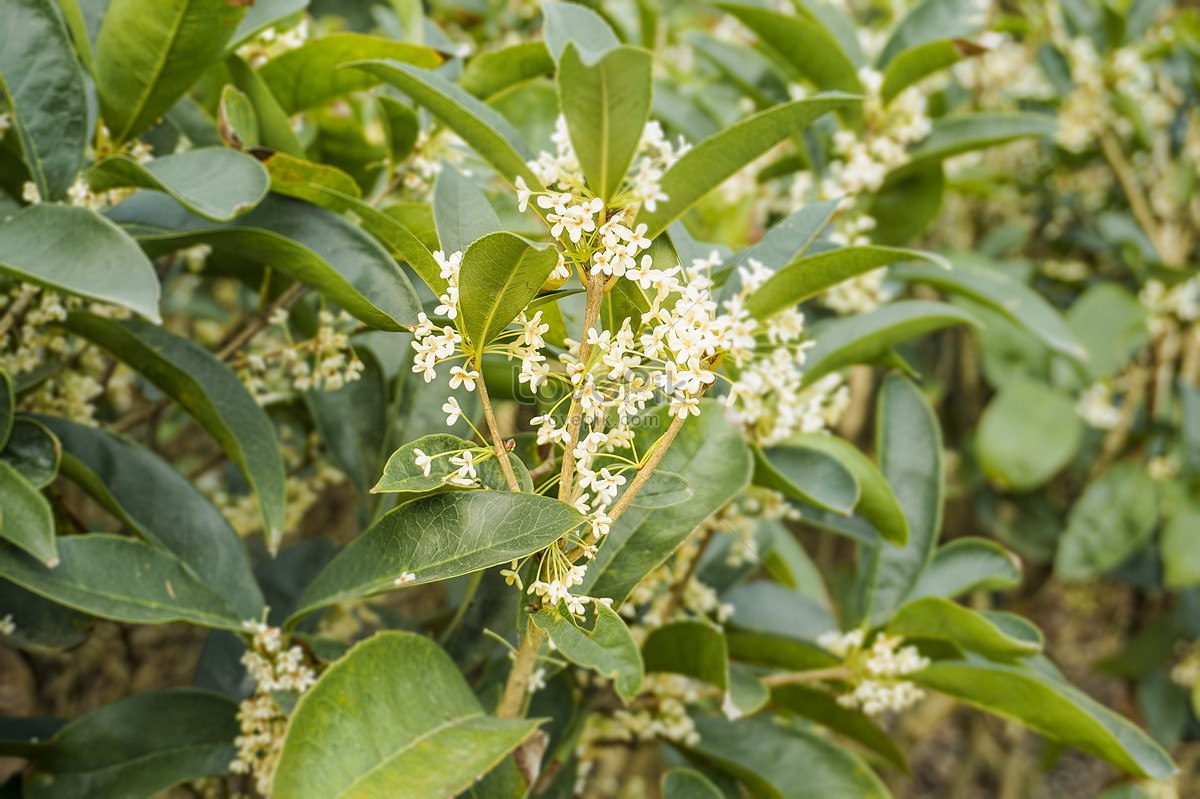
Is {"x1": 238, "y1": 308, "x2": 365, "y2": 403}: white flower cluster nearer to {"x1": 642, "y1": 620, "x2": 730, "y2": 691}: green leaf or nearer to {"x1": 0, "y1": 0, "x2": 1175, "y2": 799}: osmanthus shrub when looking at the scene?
{"x1": 0, "y1": 0, "x2": 1175, "y2": 799}: osmanthus shrub

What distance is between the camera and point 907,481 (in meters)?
1.08

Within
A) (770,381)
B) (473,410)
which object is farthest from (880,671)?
(473,410)

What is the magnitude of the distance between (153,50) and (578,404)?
537 mm

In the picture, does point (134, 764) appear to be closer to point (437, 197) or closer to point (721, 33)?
point (437, 197)

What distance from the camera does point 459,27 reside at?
1.80 m

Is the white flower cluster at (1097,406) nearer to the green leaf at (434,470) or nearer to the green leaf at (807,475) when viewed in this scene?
the green leaf at (807,475)

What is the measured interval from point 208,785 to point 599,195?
82 cm

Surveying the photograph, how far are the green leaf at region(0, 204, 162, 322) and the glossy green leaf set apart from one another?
0.94m

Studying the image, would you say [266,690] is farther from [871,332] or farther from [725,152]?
[871,332]

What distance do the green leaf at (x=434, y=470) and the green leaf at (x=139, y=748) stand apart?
0.44m

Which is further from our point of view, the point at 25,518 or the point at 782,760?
the point at 782,760

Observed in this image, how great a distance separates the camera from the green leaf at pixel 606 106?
528 mm

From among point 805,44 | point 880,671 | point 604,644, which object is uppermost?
point 805,44

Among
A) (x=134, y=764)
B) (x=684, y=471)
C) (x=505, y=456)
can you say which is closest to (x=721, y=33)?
A: (x=684, y=471)
